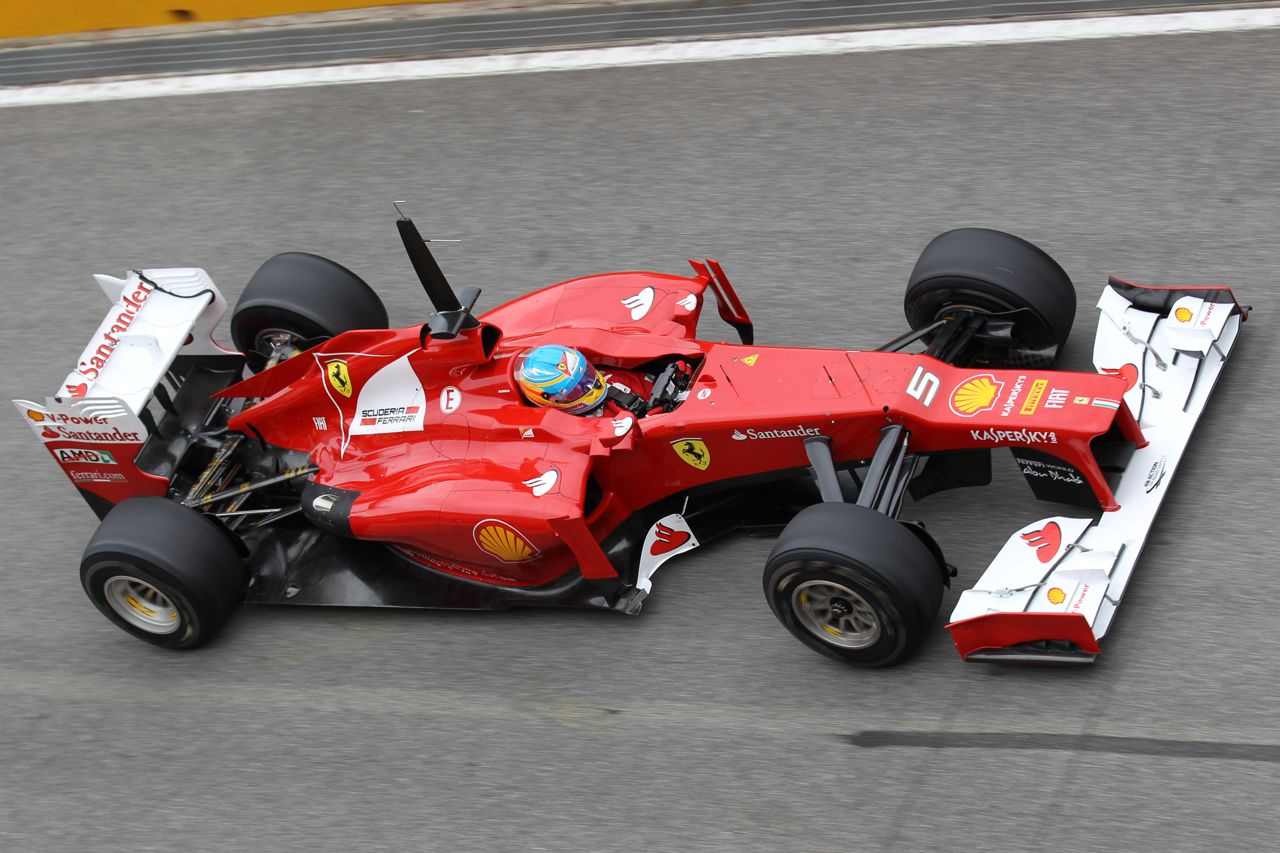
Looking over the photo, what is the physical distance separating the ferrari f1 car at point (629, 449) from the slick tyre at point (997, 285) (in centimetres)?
1

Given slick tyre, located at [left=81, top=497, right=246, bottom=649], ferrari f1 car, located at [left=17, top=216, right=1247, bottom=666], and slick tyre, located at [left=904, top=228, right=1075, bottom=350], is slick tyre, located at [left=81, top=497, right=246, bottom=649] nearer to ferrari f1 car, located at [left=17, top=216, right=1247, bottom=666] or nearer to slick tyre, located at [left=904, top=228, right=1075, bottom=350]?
ferrari f1 car, located at [left=17, top=216, right=1247, bottom=666]

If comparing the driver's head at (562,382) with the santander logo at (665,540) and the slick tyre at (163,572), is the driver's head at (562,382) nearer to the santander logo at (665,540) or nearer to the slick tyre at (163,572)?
the santander logo at (665,540)

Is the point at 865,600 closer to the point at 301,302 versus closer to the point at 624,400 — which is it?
the point at 624,400

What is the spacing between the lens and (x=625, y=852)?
5059 millimetres

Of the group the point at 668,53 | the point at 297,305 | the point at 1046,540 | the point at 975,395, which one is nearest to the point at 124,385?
the point at 297,305

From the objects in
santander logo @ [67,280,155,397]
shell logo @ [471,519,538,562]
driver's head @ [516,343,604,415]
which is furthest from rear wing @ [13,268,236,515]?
driver's head @ [516,343,604,415]

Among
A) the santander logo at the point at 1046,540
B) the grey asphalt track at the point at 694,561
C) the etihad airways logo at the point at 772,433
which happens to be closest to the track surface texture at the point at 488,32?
the grey asphalt track at the point at 694,561

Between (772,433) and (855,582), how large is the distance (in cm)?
87

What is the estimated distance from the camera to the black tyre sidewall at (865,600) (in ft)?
16.5

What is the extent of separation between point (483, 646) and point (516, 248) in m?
3.17

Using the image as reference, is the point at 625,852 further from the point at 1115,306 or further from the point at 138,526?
the point at 1115,306

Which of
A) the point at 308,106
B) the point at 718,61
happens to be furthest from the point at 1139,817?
the point at 308,106

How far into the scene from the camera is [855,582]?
16.5 ft

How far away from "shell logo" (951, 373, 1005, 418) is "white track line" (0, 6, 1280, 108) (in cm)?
424
